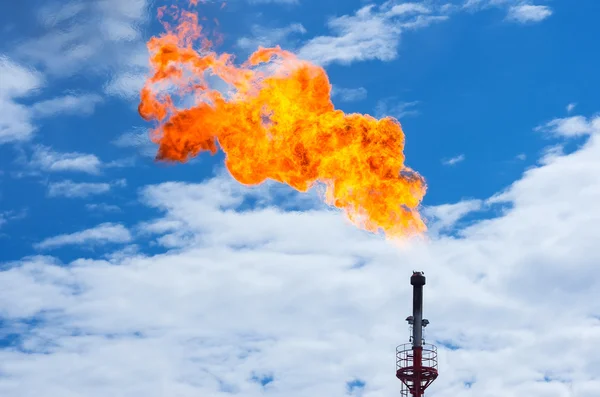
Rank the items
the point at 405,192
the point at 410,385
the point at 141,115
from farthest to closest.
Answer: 1. the point at 410,385
2. the point at 405,192
3. the point at 141,115

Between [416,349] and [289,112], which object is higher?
[289,112]

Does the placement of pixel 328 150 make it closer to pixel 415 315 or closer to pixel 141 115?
pixel 141 115

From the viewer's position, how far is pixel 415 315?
2862 inches

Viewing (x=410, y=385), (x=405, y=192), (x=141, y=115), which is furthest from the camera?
(x=410, y=385)

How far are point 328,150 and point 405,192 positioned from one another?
19.1 feet

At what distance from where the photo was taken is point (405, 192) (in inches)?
2520

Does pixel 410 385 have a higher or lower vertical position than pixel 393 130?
lower

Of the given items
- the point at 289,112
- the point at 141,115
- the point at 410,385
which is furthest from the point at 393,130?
the point at 410,385

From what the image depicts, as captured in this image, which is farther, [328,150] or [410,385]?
[410,385]

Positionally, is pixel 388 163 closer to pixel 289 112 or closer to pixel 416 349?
pixel 289 112

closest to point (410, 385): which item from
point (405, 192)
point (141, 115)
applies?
point (405, 192)

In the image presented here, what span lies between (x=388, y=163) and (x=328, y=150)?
3611 millimetres

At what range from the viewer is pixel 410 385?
71500 mm

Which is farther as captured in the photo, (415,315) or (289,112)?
(415,315)
